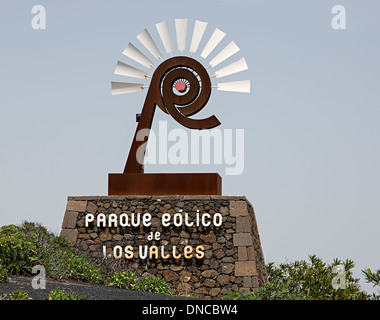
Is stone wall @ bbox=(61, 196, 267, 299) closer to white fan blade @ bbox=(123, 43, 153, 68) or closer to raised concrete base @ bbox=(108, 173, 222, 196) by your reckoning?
raised concrete base @ bbox=(108, 173, 222, 196)

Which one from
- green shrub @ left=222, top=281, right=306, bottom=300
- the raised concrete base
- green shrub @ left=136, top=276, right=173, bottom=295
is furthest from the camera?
the raised concrete base

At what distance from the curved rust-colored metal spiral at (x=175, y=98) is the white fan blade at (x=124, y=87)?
0.41m

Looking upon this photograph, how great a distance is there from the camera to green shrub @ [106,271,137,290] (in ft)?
52.5

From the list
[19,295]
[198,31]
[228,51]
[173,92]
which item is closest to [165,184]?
[173,92]

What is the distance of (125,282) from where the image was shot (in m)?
16.1

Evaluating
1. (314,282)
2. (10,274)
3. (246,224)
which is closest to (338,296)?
(314,282)

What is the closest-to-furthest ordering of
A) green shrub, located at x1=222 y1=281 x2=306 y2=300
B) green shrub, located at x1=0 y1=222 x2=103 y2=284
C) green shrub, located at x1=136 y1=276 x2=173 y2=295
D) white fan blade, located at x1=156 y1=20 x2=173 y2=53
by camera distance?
green shrub, located at x1=0 y1=222 x2=103 y2=284, green shrub, located at x1=222 y1=281 x2=306 y2=300, green shrub, located at x1=136 y1=276 x2=173 y2=295, white fan blade, located at x1=156 y1=20 x2=173 y2=53

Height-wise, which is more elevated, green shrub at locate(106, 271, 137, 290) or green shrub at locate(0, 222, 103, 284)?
green shrub at locate(0, 222, 103, 284)

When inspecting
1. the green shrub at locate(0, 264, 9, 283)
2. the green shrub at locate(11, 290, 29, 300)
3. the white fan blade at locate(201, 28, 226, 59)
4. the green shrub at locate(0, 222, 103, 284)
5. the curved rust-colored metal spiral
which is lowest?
the green shrub at locate(11, 290, 29, 300)

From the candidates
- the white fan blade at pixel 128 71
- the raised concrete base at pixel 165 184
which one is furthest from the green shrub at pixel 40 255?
the white fan blade at pixel 128 71

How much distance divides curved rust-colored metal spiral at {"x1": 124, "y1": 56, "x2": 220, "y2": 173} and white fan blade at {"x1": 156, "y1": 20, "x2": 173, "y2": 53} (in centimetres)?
42

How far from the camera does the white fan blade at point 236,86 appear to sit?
1869cm

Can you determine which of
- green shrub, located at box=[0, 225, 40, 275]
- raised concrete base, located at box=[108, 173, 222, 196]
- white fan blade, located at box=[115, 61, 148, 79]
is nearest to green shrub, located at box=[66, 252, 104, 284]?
green shrub, located at box=[0, 225, 40, 275]
